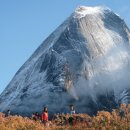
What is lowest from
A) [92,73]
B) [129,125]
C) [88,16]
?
[129,125]

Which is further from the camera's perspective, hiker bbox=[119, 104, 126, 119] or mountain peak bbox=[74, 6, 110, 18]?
mountain peak bbox=[74, 6, 110, 18]

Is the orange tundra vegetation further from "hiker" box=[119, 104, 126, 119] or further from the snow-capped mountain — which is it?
the snow-capped mountain

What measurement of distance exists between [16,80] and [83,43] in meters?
18.4

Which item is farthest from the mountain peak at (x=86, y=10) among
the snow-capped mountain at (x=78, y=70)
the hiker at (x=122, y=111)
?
the hiker at (x=122, y=111)

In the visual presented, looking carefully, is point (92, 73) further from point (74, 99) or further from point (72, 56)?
point (74, 99)

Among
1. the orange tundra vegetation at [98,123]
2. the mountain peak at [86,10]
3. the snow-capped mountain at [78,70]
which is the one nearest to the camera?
the orange tundra vegetation at [98,123]

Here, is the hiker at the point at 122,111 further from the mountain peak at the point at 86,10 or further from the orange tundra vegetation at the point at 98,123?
the mountain peak at the point at 86,10

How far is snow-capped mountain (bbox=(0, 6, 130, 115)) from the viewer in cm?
10544

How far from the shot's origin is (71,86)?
109 metres

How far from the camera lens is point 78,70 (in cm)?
11569

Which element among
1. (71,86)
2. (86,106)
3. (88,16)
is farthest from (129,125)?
(88,16)

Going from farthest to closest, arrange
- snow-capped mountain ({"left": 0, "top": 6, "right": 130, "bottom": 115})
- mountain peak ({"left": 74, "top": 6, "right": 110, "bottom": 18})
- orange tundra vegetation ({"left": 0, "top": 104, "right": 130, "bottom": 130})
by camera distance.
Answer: mountain peak ({"left": 74, "top": 6, "right": 110, "bottom": 18})
snow-capped mountain ({"left": 0, "top": 6, "right": 130, "bottom": 115})
orange tundra vegetation ({"left": 0, "top": 104, "right": 130, "bottom": 130})

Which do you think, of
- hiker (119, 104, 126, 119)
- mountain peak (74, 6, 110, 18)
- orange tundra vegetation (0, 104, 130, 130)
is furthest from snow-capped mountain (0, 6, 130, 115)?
orange tundra vegetation (0, 104, 130, 130)

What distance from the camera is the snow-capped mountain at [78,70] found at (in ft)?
346
